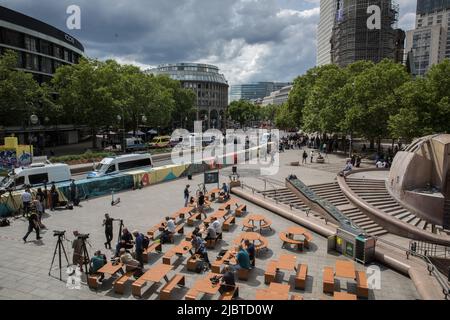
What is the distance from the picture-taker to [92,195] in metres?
21.7

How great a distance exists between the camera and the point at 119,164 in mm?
25203

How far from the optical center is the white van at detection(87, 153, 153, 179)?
957 inches

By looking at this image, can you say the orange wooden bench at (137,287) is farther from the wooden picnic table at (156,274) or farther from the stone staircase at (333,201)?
the stone staircase at (333,201)

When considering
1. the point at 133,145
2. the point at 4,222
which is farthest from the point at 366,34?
the point at 4,222

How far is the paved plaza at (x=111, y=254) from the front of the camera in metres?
10.1

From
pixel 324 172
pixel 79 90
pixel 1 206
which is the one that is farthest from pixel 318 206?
pixel 79 90

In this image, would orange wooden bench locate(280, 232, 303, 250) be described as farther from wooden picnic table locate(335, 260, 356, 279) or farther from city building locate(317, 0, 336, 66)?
city building locate(317, 0, 336, 66)

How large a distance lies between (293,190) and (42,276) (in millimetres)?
16228

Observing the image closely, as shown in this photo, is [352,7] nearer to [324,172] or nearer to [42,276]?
[324,172]

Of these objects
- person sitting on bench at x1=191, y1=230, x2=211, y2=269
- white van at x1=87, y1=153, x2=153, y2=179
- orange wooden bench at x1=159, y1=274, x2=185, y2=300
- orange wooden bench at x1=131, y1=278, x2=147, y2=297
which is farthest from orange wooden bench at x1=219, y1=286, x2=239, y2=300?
white van at x1=87, y1=153, x2=153, y2=179

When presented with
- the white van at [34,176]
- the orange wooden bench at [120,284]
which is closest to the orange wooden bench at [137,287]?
the orange wooden bench at [120,284]

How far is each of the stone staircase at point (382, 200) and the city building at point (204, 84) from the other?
10359cm

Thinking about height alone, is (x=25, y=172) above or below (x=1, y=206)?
above

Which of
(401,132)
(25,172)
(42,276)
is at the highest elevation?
(401,132)
